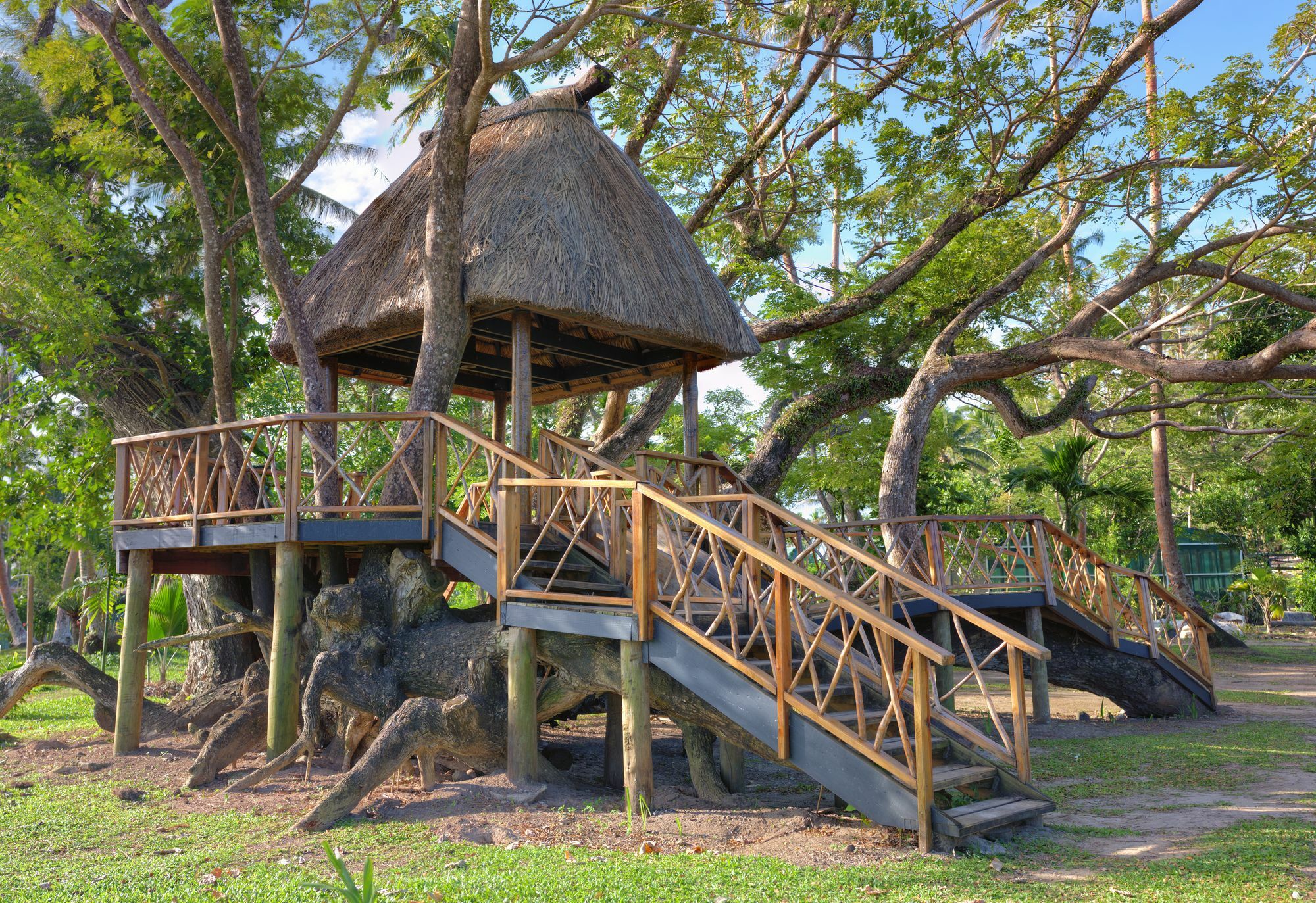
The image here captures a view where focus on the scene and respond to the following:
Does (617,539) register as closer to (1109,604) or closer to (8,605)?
(1109,604)

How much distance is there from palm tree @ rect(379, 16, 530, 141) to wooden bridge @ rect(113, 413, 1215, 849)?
6.57 meters

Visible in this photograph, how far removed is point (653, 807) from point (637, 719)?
0.62 m

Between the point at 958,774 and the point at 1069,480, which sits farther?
the point at 1069,480

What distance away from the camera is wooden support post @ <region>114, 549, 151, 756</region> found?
9.68 metres

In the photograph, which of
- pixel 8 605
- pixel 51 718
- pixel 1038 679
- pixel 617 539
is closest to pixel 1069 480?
pixel 1038 679

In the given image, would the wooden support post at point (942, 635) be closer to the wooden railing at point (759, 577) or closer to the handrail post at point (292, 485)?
the wooden railing at point (759, 577)

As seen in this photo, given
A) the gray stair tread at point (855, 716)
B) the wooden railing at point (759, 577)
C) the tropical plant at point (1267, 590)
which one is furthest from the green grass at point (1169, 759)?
the tropical plant at point (1267, 590)

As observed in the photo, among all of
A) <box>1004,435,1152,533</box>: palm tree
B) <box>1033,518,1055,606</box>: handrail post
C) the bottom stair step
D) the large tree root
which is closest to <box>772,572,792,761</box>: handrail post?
the bottom stair step

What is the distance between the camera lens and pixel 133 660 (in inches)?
386

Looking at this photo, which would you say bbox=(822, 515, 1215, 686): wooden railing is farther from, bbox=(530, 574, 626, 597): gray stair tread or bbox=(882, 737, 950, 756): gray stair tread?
bbox=(882, 737, 950, 756): gray stair tread

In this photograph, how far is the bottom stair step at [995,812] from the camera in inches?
210

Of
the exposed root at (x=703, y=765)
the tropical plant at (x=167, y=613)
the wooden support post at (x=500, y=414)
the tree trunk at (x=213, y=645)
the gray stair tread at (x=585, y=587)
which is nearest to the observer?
the exposed root at (x=703, y=765)

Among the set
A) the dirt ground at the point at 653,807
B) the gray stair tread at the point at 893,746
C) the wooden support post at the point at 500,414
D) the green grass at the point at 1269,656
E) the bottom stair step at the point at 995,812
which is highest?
the wooden support post at the point at 500,414

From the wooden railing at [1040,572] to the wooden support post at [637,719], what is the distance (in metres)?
5.88
